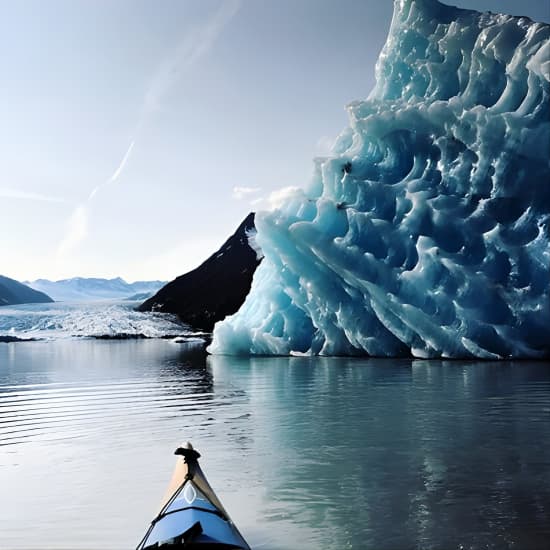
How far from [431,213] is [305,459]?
17.0 m

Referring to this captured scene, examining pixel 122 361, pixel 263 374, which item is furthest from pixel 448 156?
pixel 122 361

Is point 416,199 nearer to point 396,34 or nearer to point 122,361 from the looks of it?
point 396,34

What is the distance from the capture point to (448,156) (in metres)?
26.5

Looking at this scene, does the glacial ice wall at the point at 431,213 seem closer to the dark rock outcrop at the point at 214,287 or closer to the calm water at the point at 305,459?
the calm water at the point at 305,459

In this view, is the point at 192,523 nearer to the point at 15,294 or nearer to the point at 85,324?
the point at 85,324

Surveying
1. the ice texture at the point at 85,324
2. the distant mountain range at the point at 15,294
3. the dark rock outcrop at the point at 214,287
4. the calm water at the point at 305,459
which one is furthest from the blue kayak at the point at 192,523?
the distant mountain range at the point at 15,294

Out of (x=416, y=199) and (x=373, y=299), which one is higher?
(x=416, y=199)

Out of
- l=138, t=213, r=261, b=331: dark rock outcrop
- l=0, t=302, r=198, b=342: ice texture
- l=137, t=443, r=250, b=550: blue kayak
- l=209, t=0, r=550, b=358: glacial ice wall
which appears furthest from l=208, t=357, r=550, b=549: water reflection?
l=138, t=213, r=261, b=331: dark rock outcrop

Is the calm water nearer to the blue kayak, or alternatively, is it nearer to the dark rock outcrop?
the blue kayak

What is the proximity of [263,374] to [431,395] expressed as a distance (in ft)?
27.5

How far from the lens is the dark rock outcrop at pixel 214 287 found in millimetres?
83000

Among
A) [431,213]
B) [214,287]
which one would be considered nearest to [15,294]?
[214,287]

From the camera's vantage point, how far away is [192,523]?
617 cm

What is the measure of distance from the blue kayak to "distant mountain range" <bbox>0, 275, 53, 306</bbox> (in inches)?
4916
